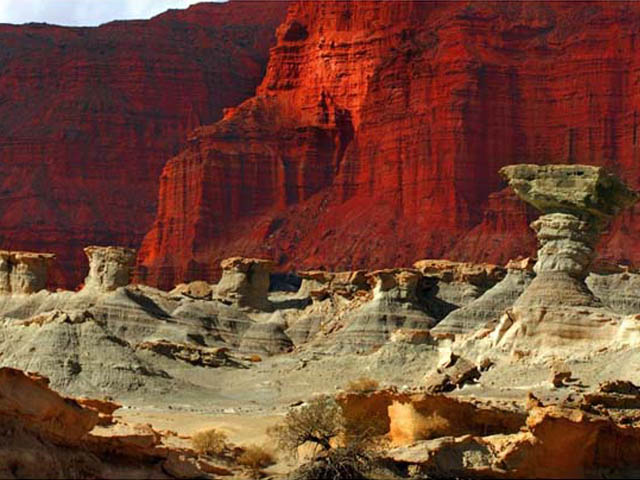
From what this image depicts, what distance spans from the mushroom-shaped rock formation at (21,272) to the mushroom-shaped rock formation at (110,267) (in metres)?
2.59

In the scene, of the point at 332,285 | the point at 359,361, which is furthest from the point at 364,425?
the point at 332,285

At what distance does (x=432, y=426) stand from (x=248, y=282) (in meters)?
63.3

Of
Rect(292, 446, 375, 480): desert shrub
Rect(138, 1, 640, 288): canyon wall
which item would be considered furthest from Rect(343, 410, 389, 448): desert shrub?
Rect(138, 1, 640, 288): canyon wall

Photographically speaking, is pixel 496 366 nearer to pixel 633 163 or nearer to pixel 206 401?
pixel 206 401

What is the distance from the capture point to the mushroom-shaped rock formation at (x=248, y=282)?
9675 cm

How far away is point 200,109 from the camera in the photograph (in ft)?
569

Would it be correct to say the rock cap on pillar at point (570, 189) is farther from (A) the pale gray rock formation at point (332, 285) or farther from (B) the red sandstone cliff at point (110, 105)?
(B) the red sandstone cliff at point (110, 105)

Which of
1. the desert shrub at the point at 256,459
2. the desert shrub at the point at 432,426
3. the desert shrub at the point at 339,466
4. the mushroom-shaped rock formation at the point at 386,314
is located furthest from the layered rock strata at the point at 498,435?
the mushroom-shaped rock formation at the point at 386,314

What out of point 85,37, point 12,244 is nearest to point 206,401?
point 12,244

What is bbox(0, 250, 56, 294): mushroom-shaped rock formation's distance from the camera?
90125mm

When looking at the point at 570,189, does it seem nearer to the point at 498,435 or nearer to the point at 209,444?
the point at 209,444

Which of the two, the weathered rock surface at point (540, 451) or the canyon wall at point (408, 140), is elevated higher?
the canyon wall at point (408, 140)

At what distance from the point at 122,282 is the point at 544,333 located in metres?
38.7

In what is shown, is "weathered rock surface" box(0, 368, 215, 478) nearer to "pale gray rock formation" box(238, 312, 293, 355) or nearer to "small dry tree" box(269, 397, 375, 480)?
"small dry tree" box(269, 397, 375, 480)
